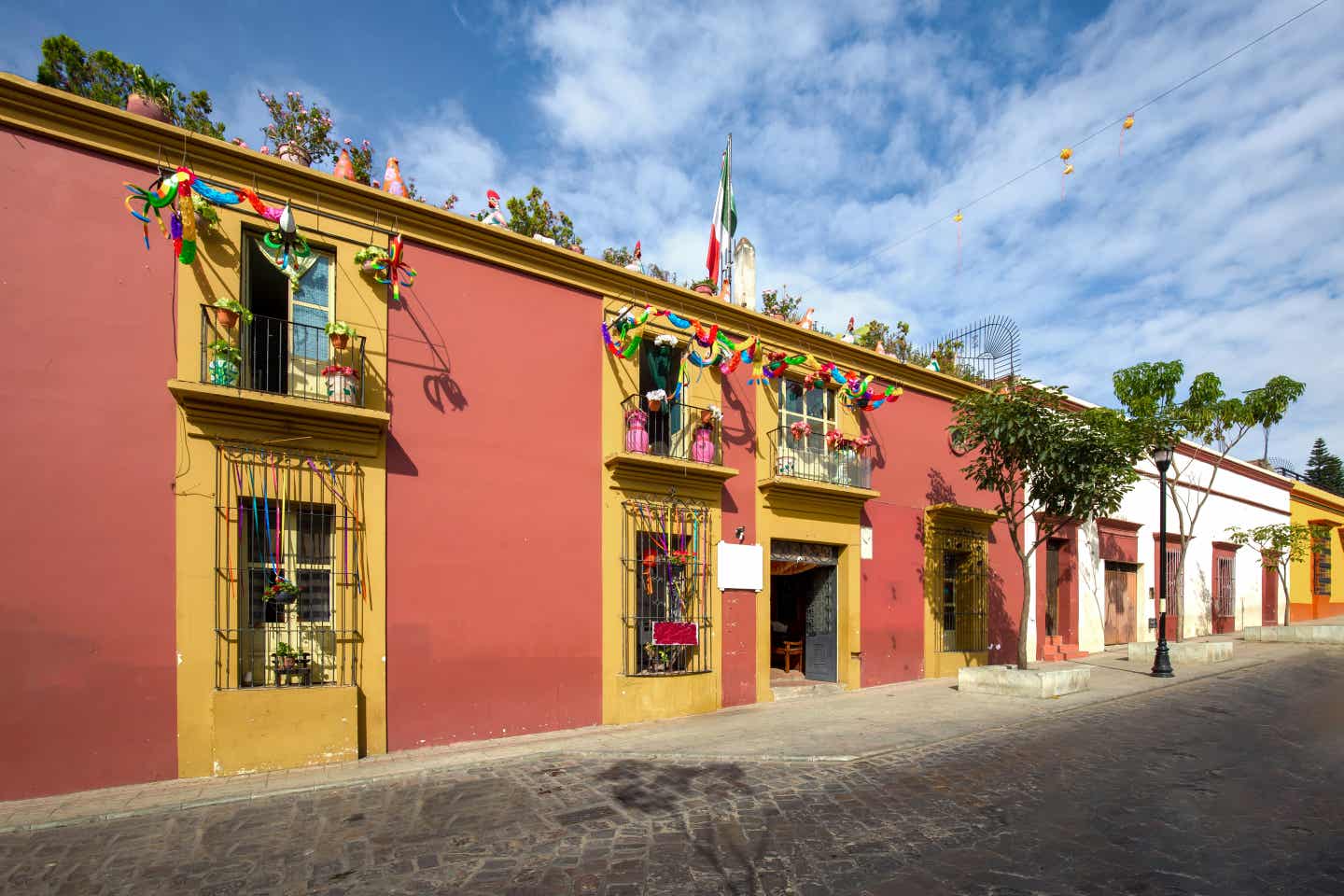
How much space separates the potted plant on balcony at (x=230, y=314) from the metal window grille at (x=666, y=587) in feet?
16.5

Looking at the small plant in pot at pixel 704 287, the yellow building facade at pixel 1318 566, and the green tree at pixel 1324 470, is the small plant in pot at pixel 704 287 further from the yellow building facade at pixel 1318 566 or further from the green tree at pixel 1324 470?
the green tree at pixel 1324 470

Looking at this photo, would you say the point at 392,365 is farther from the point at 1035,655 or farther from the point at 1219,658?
the point at 1219,658

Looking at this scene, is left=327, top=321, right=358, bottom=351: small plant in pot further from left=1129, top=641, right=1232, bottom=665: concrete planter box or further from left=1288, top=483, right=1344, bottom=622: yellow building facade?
left=1288, top=483, right=1344, bottom=622: yellow building facade

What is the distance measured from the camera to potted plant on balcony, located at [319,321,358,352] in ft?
25.8

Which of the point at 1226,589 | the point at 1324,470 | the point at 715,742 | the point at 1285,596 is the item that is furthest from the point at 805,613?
the point at 1324,470

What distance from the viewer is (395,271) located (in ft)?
27.6

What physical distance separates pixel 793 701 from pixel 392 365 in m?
7.65

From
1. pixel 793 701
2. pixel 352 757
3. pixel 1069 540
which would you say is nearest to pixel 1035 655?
pixel 1069 540

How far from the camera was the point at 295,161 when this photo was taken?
332 inches

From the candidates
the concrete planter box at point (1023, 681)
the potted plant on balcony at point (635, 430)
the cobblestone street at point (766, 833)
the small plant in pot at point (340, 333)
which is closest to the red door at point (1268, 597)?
the concrete planter box at point (1023, 681)

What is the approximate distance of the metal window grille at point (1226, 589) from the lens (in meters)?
23.3

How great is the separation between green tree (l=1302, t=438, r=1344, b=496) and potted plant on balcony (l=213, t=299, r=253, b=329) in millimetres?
66697

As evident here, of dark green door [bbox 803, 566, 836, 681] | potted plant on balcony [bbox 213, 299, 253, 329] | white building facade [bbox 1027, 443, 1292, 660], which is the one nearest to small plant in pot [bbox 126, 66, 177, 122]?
potted plant on balcony [bbox 213, 299, 253, 329]

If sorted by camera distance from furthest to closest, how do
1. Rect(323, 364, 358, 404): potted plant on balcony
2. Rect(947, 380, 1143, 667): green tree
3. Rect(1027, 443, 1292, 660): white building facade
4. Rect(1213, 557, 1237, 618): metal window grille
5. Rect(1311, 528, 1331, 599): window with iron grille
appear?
Rect(1311, 528, 1331, 599): window with iron grille → Rect(1213, 557, 1237, 618): metal window grille → Rect(1027, 443, 1292, 660): white building facade → Rect(947, 380, 1143, 667): green tree → Rect(323, 364, 358, 404): potted plant on balcony
